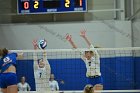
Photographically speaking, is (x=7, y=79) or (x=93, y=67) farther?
(x=93, y=67)

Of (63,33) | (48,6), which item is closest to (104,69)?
(63,33)

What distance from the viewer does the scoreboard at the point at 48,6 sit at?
1477 centimetres

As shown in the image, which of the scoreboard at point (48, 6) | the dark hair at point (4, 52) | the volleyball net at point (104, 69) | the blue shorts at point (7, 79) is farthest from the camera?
the volleyball net at point (104, 69)

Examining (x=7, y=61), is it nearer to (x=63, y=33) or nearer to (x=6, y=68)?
(x=6, y=68)

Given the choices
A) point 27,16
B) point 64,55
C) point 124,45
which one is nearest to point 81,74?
point 64,55

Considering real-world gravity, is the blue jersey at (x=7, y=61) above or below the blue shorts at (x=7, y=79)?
above

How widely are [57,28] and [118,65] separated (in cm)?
291

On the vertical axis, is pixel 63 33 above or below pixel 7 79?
above

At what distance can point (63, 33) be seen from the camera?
1596 cm

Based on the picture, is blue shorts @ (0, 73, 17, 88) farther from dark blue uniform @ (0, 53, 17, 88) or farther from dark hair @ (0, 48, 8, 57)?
dark hair @ (0, 48, 8, 57)

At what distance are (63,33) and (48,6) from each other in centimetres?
153

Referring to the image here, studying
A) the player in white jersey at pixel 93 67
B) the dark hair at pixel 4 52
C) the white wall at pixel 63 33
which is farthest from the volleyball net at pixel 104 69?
the dark hair at pixel 4 52

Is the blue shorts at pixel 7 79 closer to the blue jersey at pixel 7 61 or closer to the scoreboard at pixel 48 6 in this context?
the blue jersey at pixel 7 61

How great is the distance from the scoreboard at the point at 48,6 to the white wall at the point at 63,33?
1.20m
